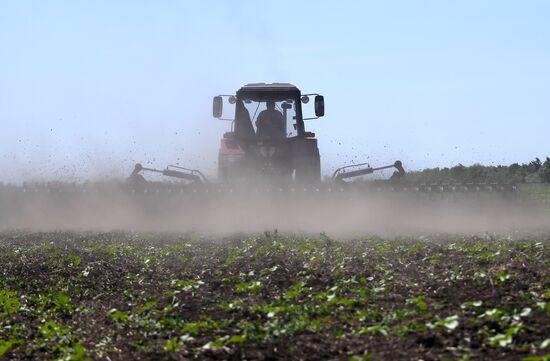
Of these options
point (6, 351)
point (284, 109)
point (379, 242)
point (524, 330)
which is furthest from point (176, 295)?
point (284, 109)

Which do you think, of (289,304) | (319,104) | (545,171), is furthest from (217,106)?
(545,171)

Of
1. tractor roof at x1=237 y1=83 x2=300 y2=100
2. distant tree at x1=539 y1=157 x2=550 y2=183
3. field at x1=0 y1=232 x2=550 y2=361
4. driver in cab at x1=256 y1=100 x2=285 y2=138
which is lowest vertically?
field at x1=0 y1=232 x2=550 y2=361

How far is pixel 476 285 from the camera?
10539 millimetres

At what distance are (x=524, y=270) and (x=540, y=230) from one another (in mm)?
10111

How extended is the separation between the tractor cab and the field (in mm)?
7305

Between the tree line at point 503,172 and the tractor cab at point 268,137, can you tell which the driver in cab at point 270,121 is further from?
the tree line at point 503,172

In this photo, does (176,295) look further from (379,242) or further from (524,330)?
(379,242)

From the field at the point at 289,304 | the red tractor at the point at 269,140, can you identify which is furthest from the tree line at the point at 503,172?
the field at the point at 289,304

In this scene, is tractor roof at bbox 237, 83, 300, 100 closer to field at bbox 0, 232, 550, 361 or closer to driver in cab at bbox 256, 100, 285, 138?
driver in cab at bbox 256, 100, 285, 138

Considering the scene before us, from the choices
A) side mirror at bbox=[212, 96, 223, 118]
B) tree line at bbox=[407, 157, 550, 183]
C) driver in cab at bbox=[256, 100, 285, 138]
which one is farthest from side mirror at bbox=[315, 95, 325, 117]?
tree line at bbox=[407, 157, 550, 183]

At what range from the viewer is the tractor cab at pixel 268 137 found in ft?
79.8

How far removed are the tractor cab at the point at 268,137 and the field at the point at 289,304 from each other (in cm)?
731

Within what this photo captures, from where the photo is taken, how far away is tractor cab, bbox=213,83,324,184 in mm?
24328

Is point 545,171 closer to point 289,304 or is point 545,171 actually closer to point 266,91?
point 266,91
